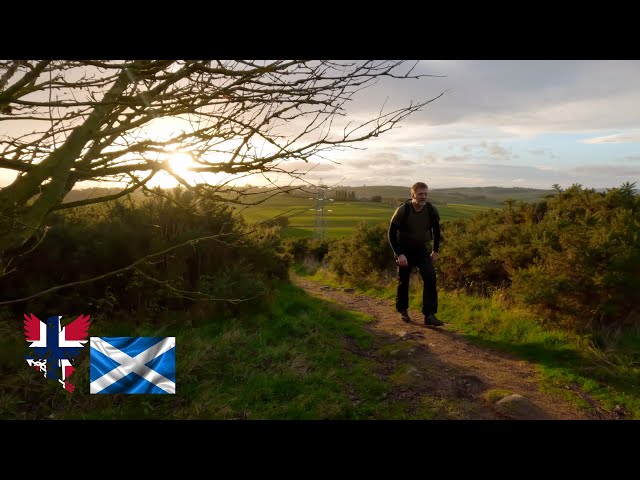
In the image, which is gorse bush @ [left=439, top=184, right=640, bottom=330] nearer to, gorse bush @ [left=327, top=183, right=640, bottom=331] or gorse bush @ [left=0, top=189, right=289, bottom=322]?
gorse bush @ [left=327, top=183, right=640, bottom=331]

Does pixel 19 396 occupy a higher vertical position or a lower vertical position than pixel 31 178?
lower

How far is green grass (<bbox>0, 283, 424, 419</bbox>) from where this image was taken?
3.38m

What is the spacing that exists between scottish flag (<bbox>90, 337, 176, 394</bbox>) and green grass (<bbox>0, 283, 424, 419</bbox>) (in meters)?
0.09

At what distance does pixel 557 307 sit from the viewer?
5441 millimetres

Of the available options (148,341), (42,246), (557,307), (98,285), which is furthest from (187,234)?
(557,307)

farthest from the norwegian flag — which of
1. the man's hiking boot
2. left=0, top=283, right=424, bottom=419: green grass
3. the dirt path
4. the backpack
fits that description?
the man's hiking boot

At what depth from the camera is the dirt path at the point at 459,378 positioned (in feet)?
11.2

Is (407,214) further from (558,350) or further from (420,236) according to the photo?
(558,350)

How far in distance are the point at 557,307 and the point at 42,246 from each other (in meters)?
7.06

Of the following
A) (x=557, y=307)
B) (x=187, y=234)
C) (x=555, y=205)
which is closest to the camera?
(x=557, y=307)

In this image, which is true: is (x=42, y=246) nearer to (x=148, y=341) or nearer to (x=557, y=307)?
(x=148, y=341)

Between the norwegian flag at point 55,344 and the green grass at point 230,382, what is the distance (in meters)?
0.09

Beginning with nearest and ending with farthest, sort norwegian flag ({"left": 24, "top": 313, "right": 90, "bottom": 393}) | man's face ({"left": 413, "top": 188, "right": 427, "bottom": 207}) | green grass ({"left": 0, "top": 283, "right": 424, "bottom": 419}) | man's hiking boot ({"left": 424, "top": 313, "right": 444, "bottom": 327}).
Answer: green grass ({"left": 0, "top": 283, "right": 424, "bottom": 419})
norwegian flag ({"left": 24, "top": 313, "right": 90, "bottom": 393})
man's face ({"left": 413, "top": 188, "right": 427, "bottom": 207})
man's hiking boot ({"left": 424, "top": 313, "right": 444, "bottom": 327})

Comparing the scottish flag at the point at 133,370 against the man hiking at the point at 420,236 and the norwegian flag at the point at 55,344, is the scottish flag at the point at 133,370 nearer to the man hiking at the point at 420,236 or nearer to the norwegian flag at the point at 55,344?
the norwegian flag at the point at 55,344
